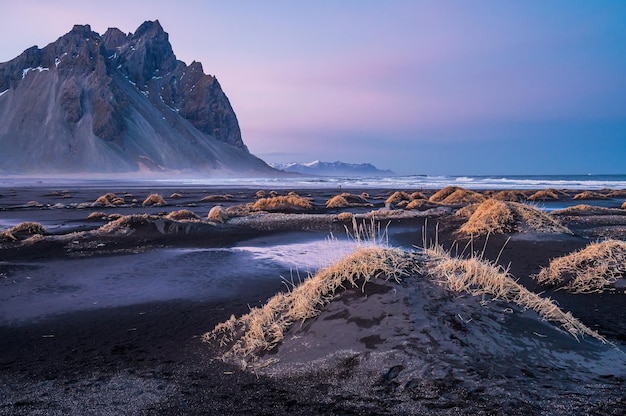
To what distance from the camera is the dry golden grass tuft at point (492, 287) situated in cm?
630

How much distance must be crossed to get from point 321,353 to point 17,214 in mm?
29588

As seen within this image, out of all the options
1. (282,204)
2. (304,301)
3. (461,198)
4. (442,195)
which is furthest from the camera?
(442,195)

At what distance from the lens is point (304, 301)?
6.52m

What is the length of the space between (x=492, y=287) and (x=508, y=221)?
11184 mm

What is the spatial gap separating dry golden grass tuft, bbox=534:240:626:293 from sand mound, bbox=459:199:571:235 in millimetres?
5237

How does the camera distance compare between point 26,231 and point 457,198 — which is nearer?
point 26,231

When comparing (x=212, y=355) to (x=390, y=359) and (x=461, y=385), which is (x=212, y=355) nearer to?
(x=390, y=359)

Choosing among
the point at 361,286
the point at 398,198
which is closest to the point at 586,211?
the point at 398,198

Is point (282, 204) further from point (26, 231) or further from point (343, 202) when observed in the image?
point (26, 231)

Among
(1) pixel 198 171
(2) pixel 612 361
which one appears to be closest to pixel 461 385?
(2) pixel 612 361

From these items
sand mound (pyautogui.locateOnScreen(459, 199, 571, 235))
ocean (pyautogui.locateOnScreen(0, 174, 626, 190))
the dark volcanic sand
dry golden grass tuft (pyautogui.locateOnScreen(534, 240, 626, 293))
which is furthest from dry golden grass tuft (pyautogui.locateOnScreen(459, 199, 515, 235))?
ocean (pyautogui.locateOnScreen(0, 174, 626, 190))

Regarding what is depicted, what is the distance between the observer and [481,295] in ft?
20.7

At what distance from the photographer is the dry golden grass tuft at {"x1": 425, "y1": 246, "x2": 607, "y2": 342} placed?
6.30 metres

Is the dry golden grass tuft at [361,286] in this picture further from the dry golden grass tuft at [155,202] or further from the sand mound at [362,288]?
the dry golden grass tuft at [155,202]
